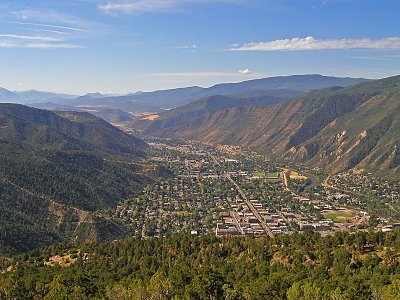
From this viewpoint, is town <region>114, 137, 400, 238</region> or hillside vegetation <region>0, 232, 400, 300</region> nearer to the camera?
hillside vegetation <region>0, 232, 400, 300</region>

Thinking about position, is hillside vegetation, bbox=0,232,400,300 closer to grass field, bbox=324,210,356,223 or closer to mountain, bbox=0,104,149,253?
mountain, bbox=0,104,149,253

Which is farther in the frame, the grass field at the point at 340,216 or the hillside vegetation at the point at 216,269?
the grass field at the point at 340,216

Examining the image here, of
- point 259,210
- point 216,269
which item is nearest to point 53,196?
point 259,210

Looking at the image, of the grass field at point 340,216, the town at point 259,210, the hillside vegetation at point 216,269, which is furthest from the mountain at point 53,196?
the grass field at point 340,216

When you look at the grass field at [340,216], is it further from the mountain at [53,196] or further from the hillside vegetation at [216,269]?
the hillside vegetation at [216,269]

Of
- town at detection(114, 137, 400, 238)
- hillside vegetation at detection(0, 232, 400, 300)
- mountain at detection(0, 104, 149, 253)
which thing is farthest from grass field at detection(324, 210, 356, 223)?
hillside vegetation at detection(0, 232, 400, 300)

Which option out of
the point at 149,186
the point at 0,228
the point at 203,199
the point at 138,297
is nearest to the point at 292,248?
the point at 138,297

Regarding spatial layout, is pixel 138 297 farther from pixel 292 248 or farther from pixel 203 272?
pixel 292 248

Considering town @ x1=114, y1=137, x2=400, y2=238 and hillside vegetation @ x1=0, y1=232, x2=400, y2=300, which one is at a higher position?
hillside vegetation @ x1=0, y1=232, x2=400, y2=300
